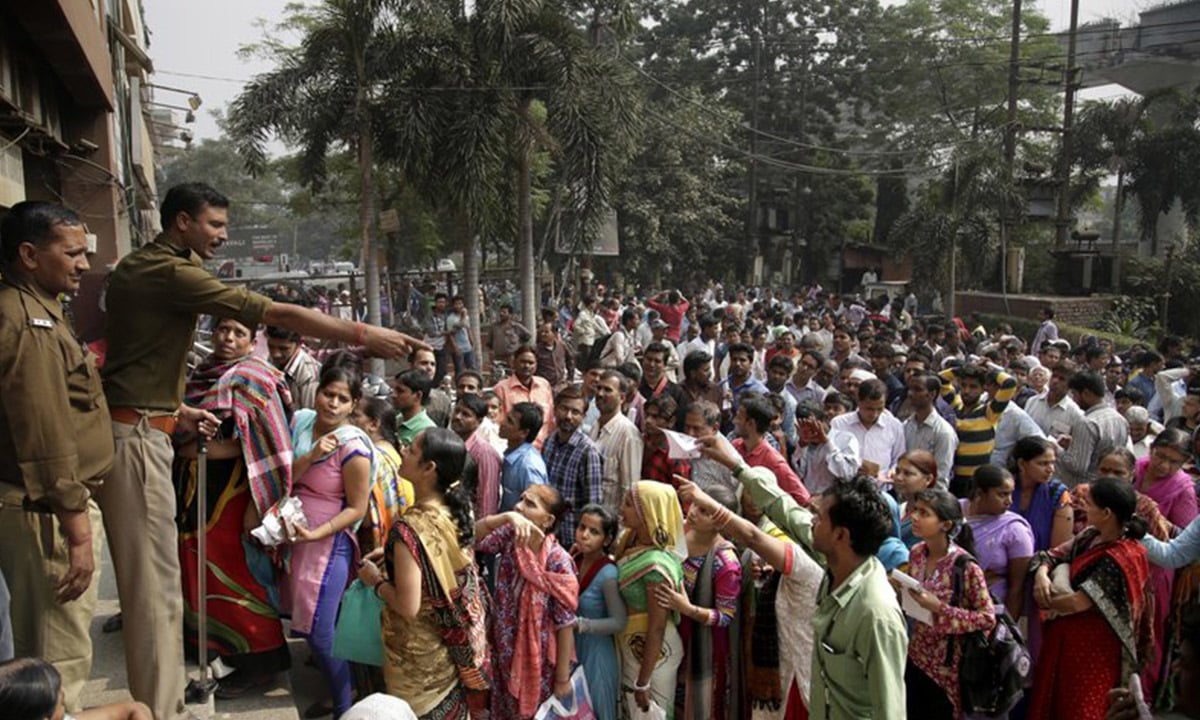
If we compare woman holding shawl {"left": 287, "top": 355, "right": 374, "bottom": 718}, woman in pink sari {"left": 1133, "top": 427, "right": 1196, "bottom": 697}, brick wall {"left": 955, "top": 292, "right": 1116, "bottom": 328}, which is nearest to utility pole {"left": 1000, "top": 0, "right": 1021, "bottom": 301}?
brick wall {"left": 955, "top": 292, "right": 1116, "bottom": 328}

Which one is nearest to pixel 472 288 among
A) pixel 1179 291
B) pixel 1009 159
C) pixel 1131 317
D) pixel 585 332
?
pixel 585 332

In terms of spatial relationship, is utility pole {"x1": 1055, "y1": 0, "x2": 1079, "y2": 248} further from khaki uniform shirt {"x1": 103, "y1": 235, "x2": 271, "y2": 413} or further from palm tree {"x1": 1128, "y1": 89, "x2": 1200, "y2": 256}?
khaki uniform shirt {"x1": 103, "y1": 235, "x2": 271, "y2": 413}

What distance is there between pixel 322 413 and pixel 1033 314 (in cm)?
2194

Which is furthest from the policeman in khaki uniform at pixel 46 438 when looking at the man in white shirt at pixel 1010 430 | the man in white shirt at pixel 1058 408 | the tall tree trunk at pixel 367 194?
the tall tree trunk at pixel 367 194

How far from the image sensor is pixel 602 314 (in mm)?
16250

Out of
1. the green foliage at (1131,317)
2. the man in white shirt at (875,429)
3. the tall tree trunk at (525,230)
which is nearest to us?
the man in white shirt at (875,429)

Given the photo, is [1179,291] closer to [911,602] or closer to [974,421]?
[974,421]

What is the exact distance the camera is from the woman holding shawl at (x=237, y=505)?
3.79 meters

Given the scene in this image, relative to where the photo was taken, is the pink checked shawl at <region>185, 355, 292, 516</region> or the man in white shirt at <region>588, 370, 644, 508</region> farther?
the man in white shirt at <region>588, 370, 644, 508</region>

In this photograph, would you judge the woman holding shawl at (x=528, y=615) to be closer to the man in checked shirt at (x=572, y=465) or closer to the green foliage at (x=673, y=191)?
the man in checked shirt at (x=572, y=465)

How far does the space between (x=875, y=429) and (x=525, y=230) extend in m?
10.3

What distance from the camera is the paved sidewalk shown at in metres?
3.63

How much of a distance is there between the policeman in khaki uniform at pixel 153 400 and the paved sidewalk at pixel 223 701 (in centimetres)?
15

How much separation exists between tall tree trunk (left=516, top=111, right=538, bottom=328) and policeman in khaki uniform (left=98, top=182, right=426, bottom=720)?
11787 mm
